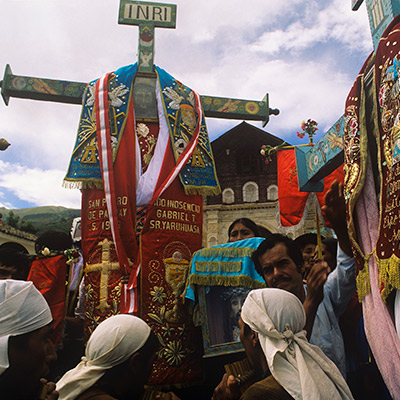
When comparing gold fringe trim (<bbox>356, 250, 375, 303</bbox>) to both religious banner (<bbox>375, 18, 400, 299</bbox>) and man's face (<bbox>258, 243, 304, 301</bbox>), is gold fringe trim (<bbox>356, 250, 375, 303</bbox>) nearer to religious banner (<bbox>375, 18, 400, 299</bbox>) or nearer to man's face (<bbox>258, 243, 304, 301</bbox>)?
religious banner (<bbox>375, 18, 400, 299</bbox>)

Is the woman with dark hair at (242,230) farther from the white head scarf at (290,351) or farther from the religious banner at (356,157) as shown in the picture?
the white head scarf at (290,351)

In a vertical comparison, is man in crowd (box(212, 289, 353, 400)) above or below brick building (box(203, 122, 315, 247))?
below

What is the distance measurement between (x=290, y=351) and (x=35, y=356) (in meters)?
1.29

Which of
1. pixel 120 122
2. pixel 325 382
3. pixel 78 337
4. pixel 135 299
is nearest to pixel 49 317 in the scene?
pixel 325 382

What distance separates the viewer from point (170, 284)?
4.03 metres

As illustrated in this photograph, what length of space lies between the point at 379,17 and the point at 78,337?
4084 mm

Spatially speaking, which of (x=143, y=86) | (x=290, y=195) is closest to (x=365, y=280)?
(x=143, y=86)

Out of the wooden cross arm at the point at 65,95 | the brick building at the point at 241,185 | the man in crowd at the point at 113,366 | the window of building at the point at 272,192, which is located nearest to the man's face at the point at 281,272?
the man in crowd at the point at 113,366

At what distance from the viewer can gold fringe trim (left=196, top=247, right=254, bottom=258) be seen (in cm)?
335

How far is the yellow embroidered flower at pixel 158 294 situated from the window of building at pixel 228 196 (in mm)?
16889

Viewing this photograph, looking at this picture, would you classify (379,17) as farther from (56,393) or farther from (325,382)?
(56,393)

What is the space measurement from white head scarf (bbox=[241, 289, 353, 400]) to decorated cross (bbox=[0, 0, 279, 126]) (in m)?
3.11

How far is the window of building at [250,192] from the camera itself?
20625 mm

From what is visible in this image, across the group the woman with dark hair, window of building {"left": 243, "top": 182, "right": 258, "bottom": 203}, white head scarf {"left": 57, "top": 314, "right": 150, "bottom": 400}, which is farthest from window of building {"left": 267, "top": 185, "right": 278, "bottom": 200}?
white head scarf {"left": 57, "top": 314, "right": 150, "bottom": 400}
